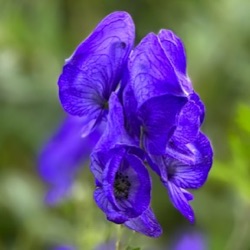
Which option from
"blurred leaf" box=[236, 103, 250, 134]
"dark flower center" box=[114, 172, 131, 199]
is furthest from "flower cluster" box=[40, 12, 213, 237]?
"blurred leaf" box=[236, 103, 250, 134]

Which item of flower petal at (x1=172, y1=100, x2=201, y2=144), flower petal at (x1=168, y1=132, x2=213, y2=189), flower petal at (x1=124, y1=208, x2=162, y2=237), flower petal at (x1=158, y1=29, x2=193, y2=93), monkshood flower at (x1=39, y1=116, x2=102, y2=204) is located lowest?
monkshood flower at (x1=39, y1=116, x2=102, y2=204)

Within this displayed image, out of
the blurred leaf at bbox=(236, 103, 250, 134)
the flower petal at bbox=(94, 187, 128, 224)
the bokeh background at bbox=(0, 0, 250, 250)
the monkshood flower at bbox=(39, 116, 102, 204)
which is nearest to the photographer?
the flower petal at bbox=(94, 187, 128, 224)

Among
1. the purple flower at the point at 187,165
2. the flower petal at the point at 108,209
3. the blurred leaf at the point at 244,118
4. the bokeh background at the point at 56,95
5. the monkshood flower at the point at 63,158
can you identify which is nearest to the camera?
the flower petal at the point at 108,209

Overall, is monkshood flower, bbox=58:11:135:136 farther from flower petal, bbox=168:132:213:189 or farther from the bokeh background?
the bokeh background

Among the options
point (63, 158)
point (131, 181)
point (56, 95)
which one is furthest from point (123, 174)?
point (56, 95)

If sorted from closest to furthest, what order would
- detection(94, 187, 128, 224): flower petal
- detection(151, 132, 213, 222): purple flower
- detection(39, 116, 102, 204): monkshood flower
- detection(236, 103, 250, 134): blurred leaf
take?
1. detection(94, 187, 128, 224): flower petal
2. detection(151, 132, 213, 222): purple flower
3. detection(236, 103, 250, 134): blurred leaf
4. detection(39, 116, 102, 204): monkshood flower

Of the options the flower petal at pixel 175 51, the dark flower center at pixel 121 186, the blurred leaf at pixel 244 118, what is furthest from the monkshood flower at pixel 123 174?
the blurred leaf at pixel 244 118

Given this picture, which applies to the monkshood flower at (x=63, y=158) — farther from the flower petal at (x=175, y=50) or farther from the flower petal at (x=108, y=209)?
the flower petal at (x=108, y=209)
